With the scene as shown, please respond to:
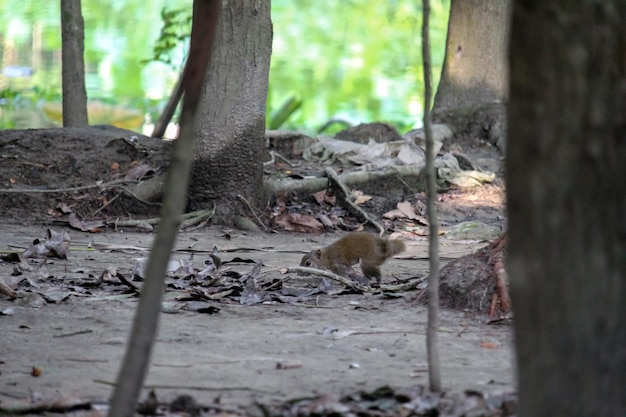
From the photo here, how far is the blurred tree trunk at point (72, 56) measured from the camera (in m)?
10.1

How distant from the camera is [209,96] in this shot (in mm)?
8469

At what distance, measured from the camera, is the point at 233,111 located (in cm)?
846

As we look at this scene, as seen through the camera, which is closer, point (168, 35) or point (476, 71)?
point (168, 35)

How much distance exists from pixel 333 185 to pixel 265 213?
1.00m

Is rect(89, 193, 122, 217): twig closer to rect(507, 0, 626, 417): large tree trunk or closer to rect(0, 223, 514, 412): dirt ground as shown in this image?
rect(0, 223, 514, 412): dirt ground

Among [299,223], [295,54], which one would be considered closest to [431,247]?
[299,223]

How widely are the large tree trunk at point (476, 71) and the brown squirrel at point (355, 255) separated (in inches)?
225

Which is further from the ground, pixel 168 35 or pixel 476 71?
pixel 168 35

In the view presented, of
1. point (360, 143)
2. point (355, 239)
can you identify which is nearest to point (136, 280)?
point (355, 239)

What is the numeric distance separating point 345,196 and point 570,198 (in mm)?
6695

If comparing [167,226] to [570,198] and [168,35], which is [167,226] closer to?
[570,198]

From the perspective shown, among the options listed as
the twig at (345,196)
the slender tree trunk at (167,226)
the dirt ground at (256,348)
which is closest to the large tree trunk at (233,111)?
the twig at (345,196)

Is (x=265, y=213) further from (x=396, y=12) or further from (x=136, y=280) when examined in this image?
(x=396, y=12)

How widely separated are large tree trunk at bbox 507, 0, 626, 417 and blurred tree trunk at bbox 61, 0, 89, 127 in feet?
26.4
